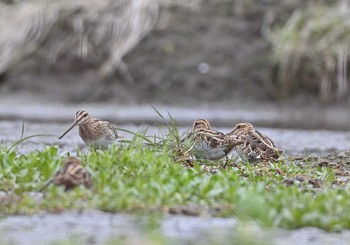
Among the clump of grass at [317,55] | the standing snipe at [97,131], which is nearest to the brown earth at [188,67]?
the clump of grass at [317,55]

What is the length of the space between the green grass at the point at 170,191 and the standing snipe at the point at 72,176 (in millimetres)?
98

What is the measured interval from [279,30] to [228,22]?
1376 mm

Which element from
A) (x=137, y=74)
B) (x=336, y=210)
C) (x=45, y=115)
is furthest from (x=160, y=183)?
(x=137, y=74)

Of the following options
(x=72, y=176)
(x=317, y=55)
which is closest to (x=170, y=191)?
(x=72, y=176)

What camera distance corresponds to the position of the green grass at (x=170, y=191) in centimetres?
749

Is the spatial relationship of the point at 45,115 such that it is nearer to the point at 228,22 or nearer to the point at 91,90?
the point at 91,90

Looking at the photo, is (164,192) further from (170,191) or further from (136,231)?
(136,231)

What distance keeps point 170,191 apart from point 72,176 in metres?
0.77

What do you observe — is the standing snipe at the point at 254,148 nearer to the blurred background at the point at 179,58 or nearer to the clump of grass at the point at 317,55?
the blurred background at the point at 179,58

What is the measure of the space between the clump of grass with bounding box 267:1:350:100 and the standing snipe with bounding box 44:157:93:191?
439 inches

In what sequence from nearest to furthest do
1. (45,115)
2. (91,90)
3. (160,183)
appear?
1. (160,183)
2. (45,115)
3. (91,90)

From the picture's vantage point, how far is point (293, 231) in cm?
737

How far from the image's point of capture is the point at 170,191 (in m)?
8.12

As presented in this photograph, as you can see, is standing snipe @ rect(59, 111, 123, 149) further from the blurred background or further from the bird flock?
the blurred background
